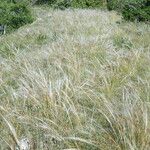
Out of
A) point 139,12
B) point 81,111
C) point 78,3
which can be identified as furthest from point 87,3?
point 81,111

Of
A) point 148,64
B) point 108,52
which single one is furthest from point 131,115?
point 108,52

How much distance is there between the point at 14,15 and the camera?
1586cm

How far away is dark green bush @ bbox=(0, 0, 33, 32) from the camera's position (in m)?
15.6

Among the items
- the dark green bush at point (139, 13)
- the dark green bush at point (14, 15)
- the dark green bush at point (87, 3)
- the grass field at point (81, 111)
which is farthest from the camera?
→ the dark green bush at point (87, 3)

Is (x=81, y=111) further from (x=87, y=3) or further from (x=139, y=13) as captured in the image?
(x=87, y=3)

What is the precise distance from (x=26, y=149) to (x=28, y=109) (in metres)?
0.75

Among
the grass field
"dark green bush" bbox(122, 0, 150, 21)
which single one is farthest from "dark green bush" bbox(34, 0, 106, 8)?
the grass field

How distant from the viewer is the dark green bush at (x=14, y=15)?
615 inches

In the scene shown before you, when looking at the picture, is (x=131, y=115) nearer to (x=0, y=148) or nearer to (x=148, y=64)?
(x=0, y=148)

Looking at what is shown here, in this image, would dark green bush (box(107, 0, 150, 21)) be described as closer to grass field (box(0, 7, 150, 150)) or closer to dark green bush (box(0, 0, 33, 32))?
dark green bush (box(0, 0, 33, 32))

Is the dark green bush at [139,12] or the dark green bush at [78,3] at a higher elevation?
the dark green bush at [139,12]

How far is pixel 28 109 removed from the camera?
12.7ft

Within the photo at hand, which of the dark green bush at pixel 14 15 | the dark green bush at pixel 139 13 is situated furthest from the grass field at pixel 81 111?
the dark green bush at pixel 14 15

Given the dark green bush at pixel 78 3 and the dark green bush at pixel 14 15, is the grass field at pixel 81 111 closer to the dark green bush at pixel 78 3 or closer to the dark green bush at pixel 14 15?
the dark green bush at pixel 14 15
